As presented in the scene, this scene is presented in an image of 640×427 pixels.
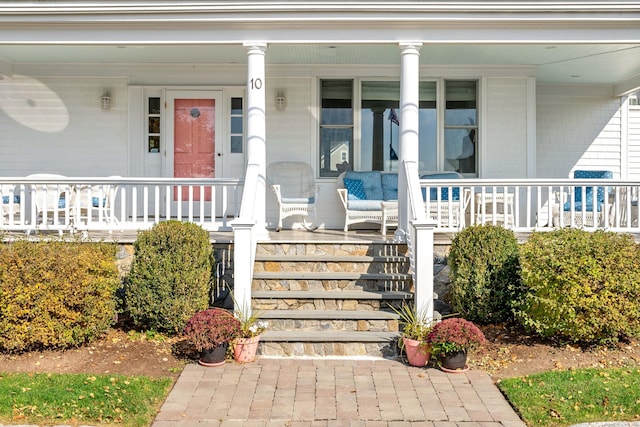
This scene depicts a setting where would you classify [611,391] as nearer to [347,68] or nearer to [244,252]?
[244,252]

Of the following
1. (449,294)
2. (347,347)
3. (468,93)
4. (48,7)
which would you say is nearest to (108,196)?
(48,7)

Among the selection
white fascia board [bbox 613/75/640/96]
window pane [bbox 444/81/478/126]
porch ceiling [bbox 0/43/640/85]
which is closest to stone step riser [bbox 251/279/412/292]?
porch ceiling [bbox 0/43/640/85]

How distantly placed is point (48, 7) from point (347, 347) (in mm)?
5280

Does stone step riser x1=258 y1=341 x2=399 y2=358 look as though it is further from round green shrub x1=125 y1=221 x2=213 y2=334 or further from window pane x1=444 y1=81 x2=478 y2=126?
window pane x1=444 y1=81 x2=478 y2=126

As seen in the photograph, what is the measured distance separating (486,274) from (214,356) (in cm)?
276

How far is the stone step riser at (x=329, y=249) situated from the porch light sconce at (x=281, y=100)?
317 cm

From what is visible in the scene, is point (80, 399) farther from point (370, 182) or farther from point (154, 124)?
point (154, 124)

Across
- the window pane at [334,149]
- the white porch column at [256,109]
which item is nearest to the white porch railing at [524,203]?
the window pane at [334,149]

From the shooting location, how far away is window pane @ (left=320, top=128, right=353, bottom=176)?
9.39 m

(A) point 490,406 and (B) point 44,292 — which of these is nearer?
(A) point 490,406

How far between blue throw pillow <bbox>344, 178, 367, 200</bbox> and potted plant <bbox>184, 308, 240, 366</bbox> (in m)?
3.96

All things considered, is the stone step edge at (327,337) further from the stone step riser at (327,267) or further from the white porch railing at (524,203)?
the white porch railing at (524,203)

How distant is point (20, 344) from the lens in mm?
5383

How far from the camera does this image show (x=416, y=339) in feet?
17.7
